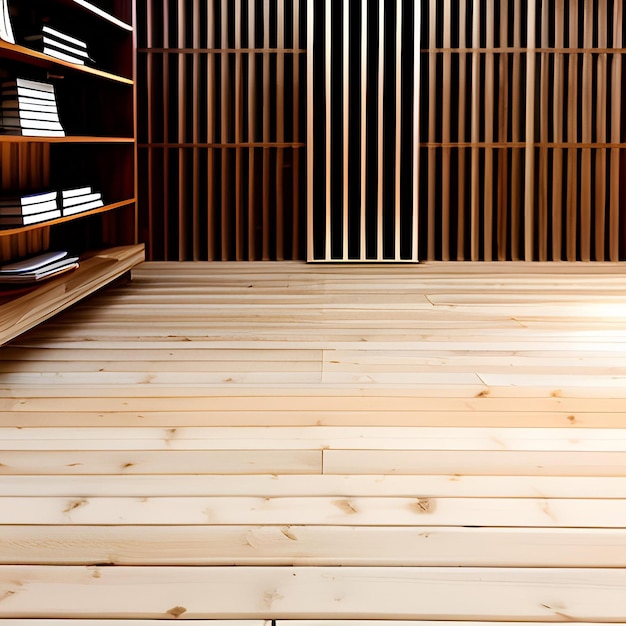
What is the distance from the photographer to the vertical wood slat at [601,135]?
17.7ft

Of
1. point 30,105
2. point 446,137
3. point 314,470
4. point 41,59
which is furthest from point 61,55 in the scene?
point 446,137

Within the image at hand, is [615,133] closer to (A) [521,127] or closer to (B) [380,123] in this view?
(A) [521,127]

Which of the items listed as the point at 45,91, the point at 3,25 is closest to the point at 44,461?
the point at 3,25

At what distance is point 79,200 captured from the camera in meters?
4.00

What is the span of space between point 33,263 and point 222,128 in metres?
2.25

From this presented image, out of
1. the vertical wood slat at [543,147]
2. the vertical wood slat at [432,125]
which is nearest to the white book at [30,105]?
the vertical wood slat at [432,125]

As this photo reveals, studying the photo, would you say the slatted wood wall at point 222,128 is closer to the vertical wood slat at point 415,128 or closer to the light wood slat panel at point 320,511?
the vertical wood slat at point 415,128

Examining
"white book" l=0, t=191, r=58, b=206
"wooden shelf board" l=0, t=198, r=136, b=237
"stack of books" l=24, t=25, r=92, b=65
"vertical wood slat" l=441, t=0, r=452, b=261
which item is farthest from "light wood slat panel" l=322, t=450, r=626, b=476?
"vertical wood slat" l=441, t=0, r=452, b=261

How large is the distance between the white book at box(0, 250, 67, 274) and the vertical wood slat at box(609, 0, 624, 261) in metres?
3.44

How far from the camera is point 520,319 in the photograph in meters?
3.64

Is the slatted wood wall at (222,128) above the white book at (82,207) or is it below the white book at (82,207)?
Answer: above

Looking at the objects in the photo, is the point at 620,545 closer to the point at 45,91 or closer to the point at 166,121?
the point at 45,91

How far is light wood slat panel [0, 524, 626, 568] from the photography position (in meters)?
1.45

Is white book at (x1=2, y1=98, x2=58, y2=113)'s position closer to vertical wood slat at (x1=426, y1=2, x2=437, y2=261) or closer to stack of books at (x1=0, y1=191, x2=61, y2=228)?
stack of books at (x1=0, y1=191, x2=61, y2=228)
